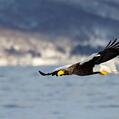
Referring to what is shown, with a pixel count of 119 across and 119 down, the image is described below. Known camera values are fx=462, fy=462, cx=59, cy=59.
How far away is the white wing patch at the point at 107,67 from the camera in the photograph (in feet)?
46.0

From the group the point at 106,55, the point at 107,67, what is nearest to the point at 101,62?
the point at 106,55

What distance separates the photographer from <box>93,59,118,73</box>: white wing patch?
46.0 feet

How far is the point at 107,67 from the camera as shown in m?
14.1

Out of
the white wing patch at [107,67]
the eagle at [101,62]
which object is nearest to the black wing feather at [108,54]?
the eagle at [101,62]

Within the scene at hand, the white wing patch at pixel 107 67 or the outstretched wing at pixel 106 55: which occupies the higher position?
the outstretched wing at pixel 106 55

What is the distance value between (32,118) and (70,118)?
7.87 ft

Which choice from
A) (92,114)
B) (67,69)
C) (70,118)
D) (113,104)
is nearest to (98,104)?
(113,104)

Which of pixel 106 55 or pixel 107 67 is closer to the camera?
pixel 107 67

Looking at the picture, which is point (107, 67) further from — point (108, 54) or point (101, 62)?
point (108, 54)

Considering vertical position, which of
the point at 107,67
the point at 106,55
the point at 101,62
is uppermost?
the point at 106,55

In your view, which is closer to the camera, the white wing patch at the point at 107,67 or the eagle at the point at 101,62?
the white wing patch at the point at 107,67

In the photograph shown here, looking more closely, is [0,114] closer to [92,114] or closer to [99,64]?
[92,114]

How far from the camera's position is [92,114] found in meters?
30.4

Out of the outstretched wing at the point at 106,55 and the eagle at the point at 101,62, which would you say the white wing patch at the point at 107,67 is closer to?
the eagle at the point at 101,62
